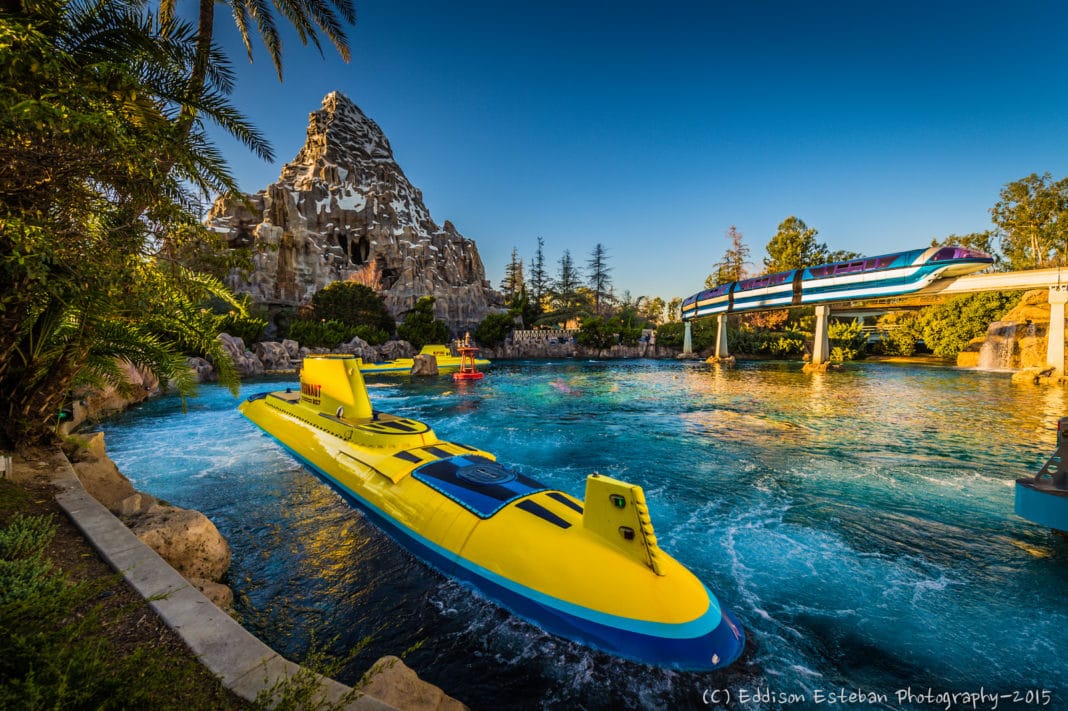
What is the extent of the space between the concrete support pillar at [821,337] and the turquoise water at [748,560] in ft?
70.6

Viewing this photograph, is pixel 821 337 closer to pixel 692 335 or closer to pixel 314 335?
pixel 692 335

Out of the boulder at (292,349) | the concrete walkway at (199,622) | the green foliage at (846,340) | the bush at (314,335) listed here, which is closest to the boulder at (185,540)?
the concrete walkway at (199,622)

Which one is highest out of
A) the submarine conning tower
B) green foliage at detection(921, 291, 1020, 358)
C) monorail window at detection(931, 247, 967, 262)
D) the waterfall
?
monorail window at detection(931, 247, 967, 262)

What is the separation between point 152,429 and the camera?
14.8 m

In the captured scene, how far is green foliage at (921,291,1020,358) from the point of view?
39.6 meters

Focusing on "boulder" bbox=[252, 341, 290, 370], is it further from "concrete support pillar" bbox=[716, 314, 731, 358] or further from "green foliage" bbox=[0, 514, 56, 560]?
"concrete support pillar" bbox=[716, 314, 731, 358]

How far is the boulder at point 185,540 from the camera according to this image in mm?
4914

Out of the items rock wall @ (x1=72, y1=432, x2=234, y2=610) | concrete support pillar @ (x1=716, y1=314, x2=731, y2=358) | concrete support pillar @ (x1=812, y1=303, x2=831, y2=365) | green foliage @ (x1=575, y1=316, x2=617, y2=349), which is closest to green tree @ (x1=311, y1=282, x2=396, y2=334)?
green foliage @ (x1=575, y1=316, x2=617, y2=349)

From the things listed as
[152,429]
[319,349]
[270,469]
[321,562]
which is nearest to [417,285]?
[319,349]

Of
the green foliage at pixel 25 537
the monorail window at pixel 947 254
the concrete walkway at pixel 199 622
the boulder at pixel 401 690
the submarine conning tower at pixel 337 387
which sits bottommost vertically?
the boulder at pixel 401 690

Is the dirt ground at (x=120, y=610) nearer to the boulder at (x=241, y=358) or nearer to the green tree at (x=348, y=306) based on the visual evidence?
the boulder at (x=241, y=358)

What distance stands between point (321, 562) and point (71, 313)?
5763 millimetres

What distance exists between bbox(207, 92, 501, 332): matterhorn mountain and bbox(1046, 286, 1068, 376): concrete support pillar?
186ft

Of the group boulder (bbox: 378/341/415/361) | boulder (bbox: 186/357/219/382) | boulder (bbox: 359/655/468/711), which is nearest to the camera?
boulder (bbox: 359/655/468/711)
